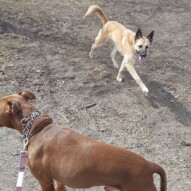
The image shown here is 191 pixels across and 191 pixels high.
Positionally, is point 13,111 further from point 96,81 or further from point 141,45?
point 141,45

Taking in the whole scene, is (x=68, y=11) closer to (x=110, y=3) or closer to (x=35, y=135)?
(x=110, y=3)

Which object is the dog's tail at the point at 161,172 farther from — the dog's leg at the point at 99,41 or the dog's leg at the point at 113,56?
the dog's leg at the point at 99,41

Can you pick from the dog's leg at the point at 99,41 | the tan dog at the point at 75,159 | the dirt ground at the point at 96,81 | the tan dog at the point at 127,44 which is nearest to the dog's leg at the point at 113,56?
the tan dog at the point at 127,44

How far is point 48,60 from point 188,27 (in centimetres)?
333

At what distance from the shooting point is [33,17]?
8.11m

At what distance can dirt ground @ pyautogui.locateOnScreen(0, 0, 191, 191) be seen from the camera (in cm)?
511

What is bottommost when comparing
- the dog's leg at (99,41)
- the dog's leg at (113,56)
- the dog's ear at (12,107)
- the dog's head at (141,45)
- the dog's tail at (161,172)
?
the dog's leg at (113,56)

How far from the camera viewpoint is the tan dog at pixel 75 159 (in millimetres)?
3512

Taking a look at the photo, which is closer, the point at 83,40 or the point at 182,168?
the point at 182,168

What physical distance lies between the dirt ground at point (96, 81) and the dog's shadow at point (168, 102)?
15 mm

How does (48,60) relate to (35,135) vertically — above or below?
below

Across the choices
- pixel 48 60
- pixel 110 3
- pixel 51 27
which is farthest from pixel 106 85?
pixel 110 3

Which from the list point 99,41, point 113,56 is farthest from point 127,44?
point 99,41

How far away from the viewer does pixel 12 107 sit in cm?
373
